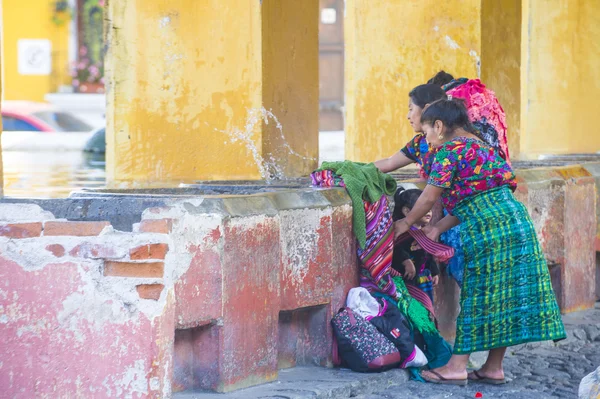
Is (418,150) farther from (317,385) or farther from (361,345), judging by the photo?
(317,385)

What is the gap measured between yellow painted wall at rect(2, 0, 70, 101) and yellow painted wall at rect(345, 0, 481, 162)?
14.6m

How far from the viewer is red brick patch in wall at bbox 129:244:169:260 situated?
379 cm

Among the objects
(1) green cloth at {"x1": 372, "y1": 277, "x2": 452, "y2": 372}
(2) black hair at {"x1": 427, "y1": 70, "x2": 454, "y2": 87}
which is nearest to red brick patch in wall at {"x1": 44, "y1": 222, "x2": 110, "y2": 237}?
(1) green cloth at {"x1": 372, "y1": 277, "x2": 452, "y2": 372}

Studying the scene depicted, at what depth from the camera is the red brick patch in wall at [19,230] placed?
3.83 m

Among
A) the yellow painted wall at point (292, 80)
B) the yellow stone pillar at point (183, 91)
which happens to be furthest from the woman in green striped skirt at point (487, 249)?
the yellow painted wall at point (292, 80)

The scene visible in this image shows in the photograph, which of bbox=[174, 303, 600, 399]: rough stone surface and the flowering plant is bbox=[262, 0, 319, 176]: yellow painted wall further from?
the flowering plant

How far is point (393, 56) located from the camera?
688cm

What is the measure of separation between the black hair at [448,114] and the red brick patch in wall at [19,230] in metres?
1.81

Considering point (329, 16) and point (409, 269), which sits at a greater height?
point (329, 16)

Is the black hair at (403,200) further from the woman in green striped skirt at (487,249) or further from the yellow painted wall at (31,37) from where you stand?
the yellow painted wall at (31,37)

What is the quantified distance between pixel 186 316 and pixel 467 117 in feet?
5.25

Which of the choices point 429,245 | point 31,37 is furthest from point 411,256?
point 31,37

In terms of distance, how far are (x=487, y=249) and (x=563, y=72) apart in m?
4.75

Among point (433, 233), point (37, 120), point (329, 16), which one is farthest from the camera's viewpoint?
point (329, 16)
